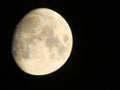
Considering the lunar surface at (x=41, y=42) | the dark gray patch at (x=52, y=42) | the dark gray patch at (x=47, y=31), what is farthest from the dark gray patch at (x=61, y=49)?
the dark gray patch at (x=47, y=31)

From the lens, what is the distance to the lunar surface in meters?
10.2

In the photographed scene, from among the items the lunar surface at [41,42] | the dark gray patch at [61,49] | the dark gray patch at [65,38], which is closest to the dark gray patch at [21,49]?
the lunar surface at [41,42]

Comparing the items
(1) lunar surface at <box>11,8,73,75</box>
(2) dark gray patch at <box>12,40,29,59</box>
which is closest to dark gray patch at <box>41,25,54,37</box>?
(1) lunar surface at <box>11,8,73,75</box>

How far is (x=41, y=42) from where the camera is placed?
10180mm

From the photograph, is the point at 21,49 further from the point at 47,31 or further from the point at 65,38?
the point at 65,38

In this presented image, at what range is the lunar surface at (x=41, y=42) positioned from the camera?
10188 mm

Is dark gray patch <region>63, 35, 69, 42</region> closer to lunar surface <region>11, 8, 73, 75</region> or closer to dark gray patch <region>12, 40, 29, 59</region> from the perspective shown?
lunar surface <region>11, 8, 73, 75</region>

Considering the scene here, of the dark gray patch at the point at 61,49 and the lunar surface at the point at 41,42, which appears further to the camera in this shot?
the dark gray patch at the point at 61,49

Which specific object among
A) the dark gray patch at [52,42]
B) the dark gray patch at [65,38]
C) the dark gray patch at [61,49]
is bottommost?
the dark gray patch at [61,49]

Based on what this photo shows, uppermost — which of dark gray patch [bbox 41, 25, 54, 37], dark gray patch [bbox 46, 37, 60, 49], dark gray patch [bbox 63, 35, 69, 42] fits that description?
dark gray patch [bbox 41, 25, 54, 37]

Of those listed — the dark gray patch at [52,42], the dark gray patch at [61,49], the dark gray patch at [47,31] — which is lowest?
the dark gray patch at [61,49]

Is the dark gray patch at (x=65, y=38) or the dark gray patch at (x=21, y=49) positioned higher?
the dark gray patch at (x=65, y=38)

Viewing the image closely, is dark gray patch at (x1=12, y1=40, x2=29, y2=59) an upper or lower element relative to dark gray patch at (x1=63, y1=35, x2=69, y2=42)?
lower

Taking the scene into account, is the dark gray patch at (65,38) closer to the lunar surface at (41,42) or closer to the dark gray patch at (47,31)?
the lunar surface at (41,42)
